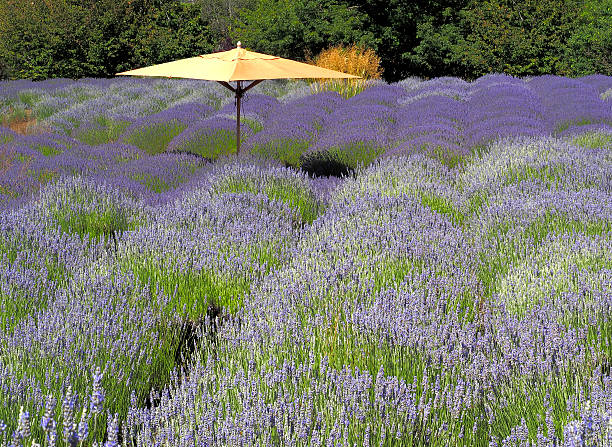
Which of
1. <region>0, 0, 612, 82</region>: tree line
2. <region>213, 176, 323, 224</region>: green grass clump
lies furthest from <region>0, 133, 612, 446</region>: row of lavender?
<region>0, 0, 612, 82</region>: tree line

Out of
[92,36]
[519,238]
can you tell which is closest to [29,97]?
[92,36]

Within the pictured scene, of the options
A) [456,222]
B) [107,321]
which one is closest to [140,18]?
[456,222]

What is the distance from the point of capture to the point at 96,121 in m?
10.3

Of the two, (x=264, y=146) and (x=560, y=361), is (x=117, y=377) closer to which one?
(x=560, y=361)

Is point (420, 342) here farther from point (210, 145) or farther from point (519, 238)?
point (210, 145)

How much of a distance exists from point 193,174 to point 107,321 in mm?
4443

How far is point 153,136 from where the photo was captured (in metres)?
9.05

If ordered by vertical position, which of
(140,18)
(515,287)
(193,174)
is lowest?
(193,174)

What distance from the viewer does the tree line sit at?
787 inches

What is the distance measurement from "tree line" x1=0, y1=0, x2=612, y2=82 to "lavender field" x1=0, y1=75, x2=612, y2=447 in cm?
1448

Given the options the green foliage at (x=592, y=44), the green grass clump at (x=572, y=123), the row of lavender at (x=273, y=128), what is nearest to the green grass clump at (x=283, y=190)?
the row of lavender at (x=273, y=128)

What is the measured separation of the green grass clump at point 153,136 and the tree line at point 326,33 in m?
10.9

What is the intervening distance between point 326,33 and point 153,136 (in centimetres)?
1238

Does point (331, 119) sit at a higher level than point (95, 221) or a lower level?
higher
